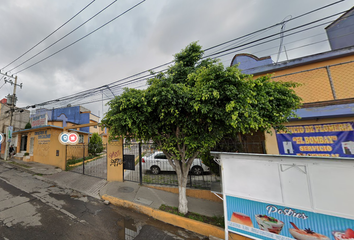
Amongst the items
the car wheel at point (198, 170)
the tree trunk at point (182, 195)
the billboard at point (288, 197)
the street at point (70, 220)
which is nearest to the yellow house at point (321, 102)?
the car wheel at point (198, 170)

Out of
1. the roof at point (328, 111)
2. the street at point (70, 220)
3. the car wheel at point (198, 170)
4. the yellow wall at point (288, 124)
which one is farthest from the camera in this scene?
the car wheel at point (198, 170)

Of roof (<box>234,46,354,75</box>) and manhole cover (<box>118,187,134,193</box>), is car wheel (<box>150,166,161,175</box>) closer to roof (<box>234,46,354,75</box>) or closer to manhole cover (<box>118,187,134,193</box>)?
manhole cover (<box>118,187,134,193</box>)

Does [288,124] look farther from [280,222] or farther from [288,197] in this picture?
[280,222]

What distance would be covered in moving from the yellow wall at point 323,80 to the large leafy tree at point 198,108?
8.24 ft

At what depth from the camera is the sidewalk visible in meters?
4.55

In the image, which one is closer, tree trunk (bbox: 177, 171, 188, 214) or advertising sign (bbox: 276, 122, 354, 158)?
tree trunk (bbox: 177, 171, 188, 214)

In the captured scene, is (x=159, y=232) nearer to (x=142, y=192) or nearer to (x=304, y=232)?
(x=142, y=192)

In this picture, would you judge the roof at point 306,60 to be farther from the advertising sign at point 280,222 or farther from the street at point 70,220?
the street at point 70,220

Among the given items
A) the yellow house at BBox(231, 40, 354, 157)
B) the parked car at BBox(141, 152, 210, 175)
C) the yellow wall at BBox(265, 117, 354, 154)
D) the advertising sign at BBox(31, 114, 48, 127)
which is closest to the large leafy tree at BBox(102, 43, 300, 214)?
the yellow wall at BBox(265, 117, 354, 154)

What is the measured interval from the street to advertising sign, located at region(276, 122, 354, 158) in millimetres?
5171

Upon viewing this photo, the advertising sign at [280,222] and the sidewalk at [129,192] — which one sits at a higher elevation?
the advertising sign at [280,222]

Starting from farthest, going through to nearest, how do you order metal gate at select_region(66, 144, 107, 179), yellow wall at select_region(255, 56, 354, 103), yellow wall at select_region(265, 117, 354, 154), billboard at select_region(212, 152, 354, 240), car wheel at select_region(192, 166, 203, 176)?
1. metal gate at select_region(66, 144, 107, 179)
2. car wheel at select_region(192, 166, 203, 176)
3. yellow wall at select_region(255, 56, 354, 103)
4. yellow wall at select_region(265, 117, 354, 154)
5. billboard at select_region(212, 152, 354, 240)

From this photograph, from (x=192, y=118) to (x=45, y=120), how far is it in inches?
542

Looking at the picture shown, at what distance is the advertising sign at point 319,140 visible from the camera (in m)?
4.95
